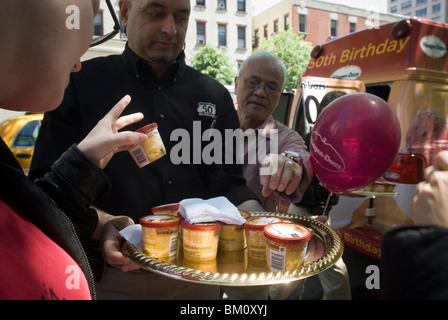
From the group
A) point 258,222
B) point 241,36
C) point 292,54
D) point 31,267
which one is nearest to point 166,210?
point 258,222

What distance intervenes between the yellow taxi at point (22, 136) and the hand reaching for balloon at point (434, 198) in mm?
7251

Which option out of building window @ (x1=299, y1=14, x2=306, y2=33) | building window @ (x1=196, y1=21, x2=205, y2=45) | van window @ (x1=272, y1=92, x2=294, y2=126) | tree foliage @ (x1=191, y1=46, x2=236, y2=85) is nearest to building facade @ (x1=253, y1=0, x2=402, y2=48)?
building window @ (x1=299, y1=14, x2=306, y2=33)

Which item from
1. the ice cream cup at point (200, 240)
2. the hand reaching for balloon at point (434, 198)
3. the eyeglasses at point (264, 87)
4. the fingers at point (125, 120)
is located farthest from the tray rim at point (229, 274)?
the eyeglasses at point (264, 87)

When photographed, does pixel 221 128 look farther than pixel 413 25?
No

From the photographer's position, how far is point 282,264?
3.96 feet

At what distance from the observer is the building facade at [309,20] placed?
97.3 ft

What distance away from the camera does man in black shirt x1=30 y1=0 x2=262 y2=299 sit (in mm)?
1603

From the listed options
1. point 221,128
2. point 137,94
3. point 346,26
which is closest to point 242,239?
point 221,128

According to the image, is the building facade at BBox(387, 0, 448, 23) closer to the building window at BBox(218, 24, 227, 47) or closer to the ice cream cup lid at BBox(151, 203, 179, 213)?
the building window at BBox(218, 24, 227, 47)

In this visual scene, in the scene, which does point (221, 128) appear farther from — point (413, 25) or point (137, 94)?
point (413, 25)

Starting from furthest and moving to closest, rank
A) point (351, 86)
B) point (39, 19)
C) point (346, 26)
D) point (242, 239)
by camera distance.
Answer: point (346, 26) < point (351, 86) < point (242, 239) < point (39, 19)

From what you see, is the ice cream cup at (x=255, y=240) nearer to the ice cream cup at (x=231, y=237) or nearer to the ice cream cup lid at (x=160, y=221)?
the ice cream cup at (x=231, y=237)

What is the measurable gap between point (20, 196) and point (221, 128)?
136cm

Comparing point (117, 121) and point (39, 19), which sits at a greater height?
point (39, 19)
